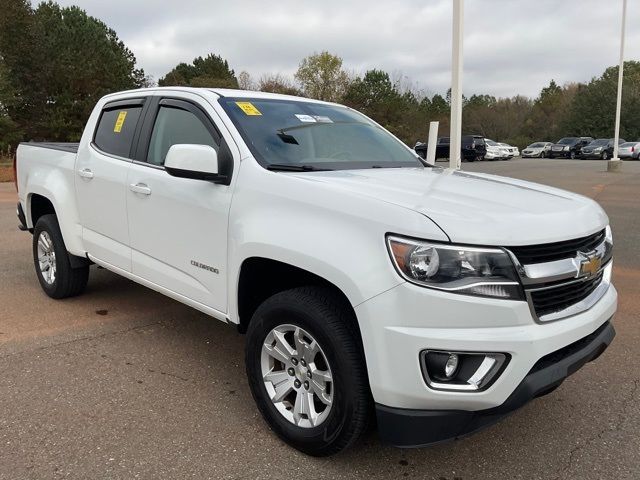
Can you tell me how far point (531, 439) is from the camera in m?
3.08

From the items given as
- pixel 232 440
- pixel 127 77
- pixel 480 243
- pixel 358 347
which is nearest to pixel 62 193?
pixel 232 440

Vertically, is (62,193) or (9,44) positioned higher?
(9,44)

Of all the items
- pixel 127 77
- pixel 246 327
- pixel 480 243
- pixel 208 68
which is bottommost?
pixel 246 327

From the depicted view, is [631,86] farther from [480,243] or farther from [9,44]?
[480,243]

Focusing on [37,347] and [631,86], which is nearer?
[37,347]

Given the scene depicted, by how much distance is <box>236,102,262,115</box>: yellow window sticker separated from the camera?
3.64 m

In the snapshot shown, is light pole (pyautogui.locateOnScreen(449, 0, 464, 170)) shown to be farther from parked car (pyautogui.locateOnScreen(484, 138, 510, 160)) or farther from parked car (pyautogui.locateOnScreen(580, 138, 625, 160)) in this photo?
parked car (pyautogui.locateOnScreen(580, 138, 625, 160))

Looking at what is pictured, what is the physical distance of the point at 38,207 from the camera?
5.59 meters

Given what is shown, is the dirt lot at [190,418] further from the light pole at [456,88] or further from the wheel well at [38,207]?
the light pole at [456,88]

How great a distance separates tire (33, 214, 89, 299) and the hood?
295 centimetres

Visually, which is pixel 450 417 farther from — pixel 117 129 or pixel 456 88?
pixel 456 88

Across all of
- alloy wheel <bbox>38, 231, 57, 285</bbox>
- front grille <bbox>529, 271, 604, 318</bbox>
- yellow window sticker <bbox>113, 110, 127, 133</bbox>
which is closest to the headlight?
front grille <bbox>529, 271, 604, 318</bbox>

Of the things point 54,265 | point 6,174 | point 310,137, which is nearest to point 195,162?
point 310,137

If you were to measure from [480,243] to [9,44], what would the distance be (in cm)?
3971
